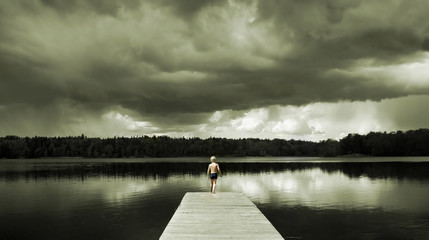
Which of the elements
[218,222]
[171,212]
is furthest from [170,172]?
[218,222]

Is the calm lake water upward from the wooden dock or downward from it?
downward

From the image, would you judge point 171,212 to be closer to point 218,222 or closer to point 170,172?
point 218,222

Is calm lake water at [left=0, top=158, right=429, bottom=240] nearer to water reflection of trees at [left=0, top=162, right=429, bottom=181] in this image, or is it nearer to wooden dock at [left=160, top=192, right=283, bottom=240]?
wooden dock at [left=160, top=192, right=283, bottom=240]

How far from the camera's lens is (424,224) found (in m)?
28.4

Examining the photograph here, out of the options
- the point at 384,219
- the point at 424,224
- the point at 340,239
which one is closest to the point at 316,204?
the point at 384,219

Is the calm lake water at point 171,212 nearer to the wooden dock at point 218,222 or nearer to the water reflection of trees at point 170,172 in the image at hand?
the wooden dock at point 218,222

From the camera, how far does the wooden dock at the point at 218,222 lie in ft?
51.1

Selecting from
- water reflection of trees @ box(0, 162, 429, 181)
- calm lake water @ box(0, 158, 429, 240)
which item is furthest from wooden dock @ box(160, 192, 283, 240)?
water reflection of trees @ box(0, 162, 429, 181)

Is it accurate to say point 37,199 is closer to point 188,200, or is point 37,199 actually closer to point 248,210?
point 188,200

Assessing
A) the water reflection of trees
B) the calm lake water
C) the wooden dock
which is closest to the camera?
the wooden dock

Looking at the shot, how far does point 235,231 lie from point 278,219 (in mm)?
15042

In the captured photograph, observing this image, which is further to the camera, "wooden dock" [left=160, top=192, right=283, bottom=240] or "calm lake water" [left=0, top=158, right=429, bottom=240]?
"calm lake water" [left=0, top=158, right=429, bottom=240]

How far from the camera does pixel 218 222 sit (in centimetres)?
1830

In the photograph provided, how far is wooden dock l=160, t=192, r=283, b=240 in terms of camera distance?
15587mm
